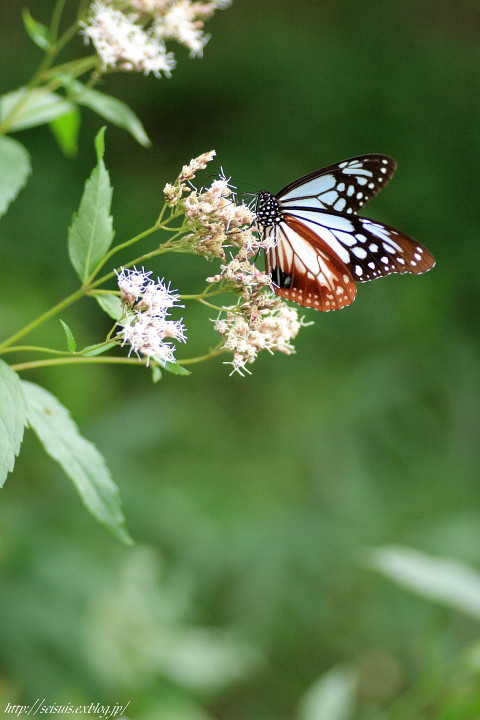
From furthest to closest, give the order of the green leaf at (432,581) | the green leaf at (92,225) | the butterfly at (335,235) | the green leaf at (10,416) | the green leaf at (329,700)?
the green leaf at (329,700)
the green leaf at (432,581)
the butterfly at (335,235)
the green leaf at (92,225)
the green leaf at (10,416)

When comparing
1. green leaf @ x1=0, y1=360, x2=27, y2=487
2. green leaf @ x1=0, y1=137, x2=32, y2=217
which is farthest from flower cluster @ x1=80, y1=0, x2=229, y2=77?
green leaf @ x1=0, y1=360, x2=27, y2=487

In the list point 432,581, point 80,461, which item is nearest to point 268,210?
point 80,461

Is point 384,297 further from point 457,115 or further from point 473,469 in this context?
point 457,115

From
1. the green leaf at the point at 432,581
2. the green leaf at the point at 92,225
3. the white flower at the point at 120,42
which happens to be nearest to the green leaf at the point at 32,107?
the white flower at the point at 120,42

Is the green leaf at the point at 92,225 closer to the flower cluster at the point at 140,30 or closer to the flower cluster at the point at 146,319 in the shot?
the flower cluster at the point at 146,319

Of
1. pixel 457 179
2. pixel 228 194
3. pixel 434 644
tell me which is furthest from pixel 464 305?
pixel 228 194

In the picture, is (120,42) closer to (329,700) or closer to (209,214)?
(209,214)

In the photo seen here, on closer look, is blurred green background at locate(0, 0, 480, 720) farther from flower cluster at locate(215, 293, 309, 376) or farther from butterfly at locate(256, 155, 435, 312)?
flower cluster at locate(215, 293, 309, 376)
